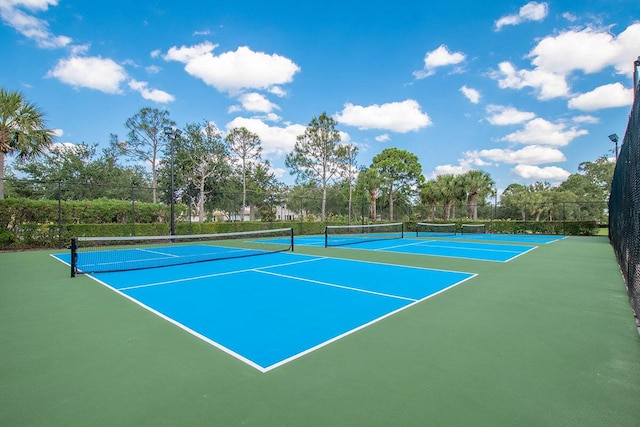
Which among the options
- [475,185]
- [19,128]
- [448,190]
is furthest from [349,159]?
[19,128]

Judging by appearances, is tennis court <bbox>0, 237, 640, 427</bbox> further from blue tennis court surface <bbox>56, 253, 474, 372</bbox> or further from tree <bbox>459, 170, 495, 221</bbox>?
tree <bbox>459, 170, 495, 221</bbox>

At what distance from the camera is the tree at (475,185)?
30547 mm

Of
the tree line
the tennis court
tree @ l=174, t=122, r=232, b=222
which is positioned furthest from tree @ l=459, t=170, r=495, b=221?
the tennis court

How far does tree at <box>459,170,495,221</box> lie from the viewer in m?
30.5

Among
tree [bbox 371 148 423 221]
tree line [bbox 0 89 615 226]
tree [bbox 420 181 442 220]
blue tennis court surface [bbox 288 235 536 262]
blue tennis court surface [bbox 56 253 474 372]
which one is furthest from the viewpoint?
tree [bbox 371 148 423 221]

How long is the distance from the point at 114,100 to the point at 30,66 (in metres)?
8.05

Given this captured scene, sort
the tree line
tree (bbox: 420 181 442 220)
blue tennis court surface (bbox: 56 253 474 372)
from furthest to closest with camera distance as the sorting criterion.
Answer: tree (bbox: 420 181 442 220), the tree line, blue tennis court surface (bbox: 56 253 474 372)

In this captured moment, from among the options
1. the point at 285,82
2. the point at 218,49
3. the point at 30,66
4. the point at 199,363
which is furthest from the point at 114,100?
the point at 199,363

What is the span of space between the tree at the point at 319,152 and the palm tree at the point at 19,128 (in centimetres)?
1971

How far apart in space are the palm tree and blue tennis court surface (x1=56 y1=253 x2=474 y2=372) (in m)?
11.6

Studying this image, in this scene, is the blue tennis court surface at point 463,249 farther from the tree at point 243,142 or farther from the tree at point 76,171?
the tree at point 76,171

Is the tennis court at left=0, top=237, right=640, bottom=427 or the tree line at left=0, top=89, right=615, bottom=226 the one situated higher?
the tree line at left=0, top=89, right=615, bottom=226

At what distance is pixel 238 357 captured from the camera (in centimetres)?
302

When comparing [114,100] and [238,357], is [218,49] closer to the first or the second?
[114,100]
